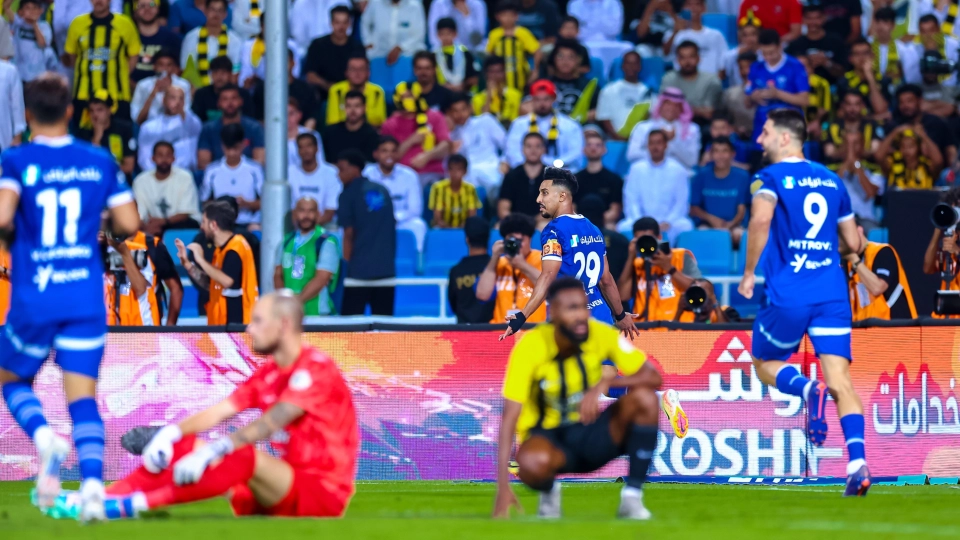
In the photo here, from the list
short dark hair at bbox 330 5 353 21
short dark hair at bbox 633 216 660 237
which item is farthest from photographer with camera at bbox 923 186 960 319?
Result: short dark hair at bbox 330 5 353 21

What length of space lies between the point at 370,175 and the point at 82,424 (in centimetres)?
981

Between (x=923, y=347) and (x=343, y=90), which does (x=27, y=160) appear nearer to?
(x=923, y=347)

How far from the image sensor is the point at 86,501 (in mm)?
6859

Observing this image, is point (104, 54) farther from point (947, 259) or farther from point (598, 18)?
point (947, 259)

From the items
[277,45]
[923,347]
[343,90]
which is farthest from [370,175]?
[923,347]

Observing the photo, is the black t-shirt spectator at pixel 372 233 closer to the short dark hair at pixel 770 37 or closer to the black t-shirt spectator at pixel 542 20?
the black t-shirt spectator at pixel 542 20

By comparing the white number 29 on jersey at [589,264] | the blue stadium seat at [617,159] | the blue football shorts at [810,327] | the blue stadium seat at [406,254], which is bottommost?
the blue stadium seat at [406,254]

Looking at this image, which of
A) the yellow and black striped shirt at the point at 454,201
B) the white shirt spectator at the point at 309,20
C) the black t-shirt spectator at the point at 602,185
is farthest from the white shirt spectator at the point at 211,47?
the black t-shirt spectator at the point at 602,185

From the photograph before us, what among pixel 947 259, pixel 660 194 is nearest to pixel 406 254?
pixel 660 194

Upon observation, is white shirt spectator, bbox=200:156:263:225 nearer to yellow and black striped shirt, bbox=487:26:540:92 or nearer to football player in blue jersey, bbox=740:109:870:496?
Answer: yellow and black striped shirt, bbox=487:26:540:92

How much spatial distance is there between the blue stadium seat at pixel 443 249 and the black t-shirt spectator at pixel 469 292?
7.41ft

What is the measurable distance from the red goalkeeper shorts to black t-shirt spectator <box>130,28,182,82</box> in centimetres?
1223

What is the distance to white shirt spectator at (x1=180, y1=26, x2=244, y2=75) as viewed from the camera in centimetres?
1880

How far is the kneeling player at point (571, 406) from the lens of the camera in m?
7.31
